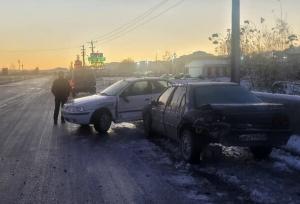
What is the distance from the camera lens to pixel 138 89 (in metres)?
15.8

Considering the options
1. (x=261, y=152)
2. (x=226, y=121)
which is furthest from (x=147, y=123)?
(x=226, y=121)

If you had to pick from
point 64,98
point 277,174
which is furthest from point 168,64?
point 277,174

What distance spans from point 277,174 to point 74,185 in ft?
10.9

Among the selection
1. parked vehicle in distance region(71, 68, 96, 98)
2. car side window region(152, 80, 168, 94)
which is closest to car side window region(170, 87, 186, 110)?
car side window region(152, 80, 168, 94)

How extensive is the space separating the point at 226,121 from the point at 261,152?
138 cm

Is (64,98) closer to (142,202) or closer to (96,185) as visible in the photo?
(96,185)

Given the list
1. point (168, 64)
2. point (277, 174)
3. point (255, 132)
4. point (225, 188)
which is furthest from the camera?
point (168, 64)

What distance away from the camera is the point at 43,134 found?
47.7ft

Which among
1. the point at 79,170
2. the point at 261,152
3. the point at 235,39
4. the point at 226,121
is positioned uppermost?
the point at 235,39

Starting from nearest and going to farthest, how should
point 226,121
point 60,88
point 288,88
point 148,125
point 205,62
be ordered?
point 226,121, point 148,125, point 60,88, point 288,88, point 205,62

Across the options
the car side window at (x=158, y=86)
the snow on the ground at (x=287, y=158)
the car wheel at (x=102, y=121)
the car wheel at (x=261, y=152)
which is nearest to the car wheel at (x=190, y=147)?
the car wheel at (x=261, y=152)

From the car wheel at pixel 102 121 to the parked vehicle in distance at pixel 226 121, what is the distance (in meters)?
4.75

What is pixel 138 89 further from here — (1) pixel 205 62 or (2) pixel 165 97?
(1) pixel 205 62

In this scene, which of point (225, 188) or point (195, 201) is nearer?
point (195, 201)
